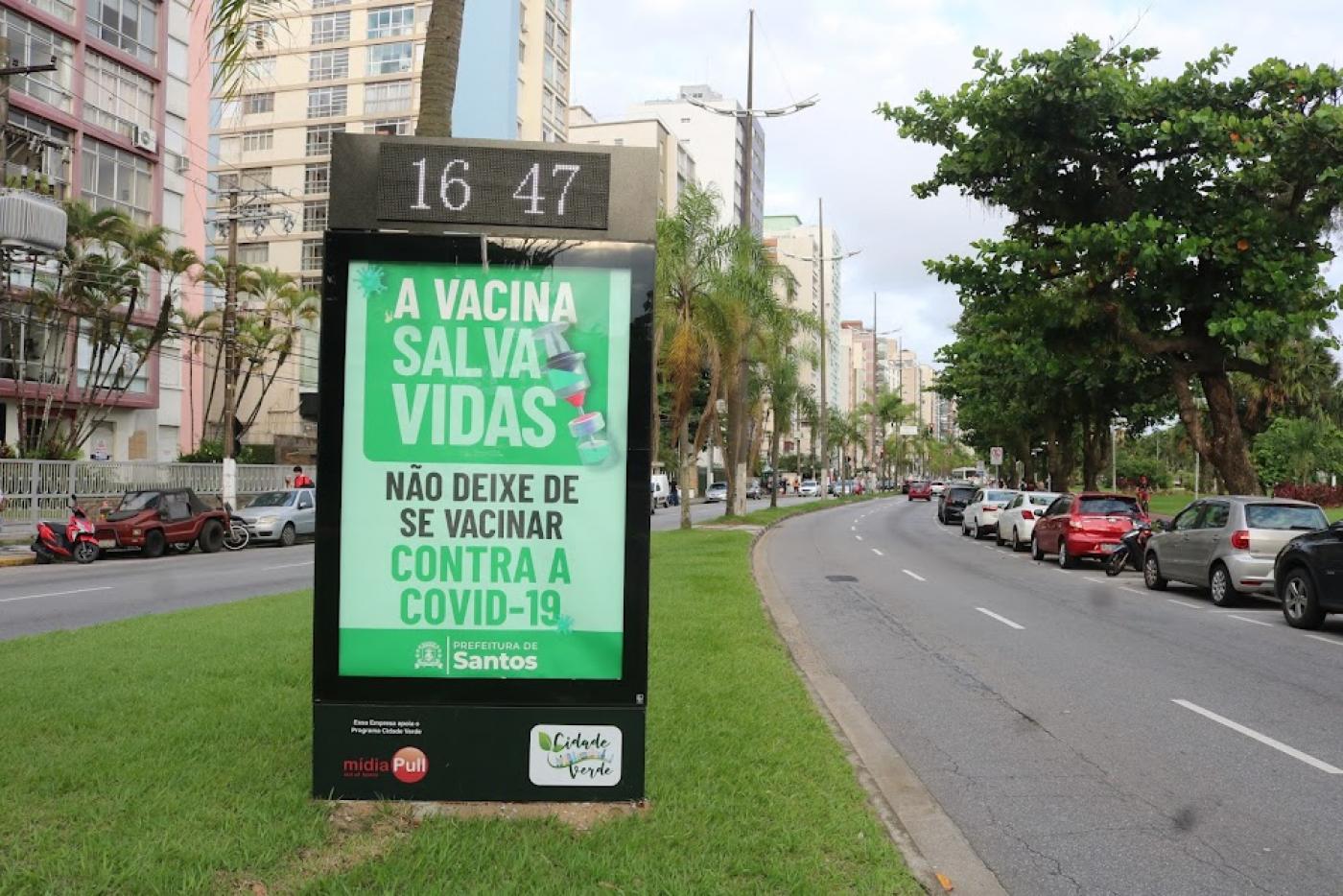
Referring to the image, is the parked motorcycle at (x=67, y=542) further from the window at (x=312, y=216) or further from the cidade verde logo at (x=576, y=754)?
the window at (x=312, y=216)

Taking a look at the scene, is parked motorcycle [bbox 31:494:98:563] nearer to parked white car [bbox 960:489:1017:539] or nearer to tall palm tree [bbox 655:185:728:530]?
tall palm tree [bbox 655:185:728:530]

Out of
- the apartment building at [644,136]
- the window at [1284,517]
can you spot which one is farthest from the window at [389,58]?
the window at [1284,517]

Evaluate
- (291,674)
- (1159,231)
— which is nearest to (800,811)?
(291,674)

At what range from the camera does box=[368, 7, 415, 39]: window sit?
65438 mm

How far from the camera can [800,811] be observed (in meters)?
5.28

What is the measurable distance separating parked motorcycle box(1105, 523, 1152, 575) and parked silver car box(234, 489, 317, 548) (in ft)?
63.5

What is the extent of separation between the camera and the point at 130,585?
695 inches

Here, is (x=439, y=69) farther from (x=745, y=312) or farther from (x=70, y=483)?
(x=70, y=483)

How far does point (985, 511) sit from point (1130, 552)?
1395 cm

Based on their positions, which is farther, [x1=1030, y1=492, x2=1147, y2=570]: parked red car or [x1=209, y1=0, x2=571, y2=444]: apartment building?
[x1=209, y1=0, x2=571, y2=444]: apartment building

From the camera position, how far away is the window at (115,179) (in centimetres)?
3759

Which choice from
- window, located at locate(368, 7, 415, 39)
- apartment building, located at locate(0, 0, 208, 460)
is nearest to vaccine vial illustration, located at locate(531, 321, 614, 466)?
apartment building, located at locate(0, 0, 208, 460)

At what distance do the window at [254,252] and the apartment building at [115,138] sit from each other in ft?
77.5

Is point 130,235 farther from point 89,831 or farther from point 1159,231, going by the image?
point 89,831
